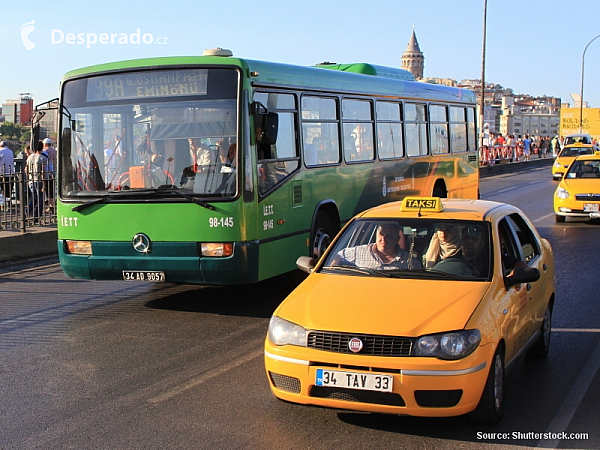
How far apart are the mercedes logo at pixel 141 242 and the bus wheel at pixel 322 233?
235 centimetres

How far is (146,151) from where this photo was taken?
9.03 meters

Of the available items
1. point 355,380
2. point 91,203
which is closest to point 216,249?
point 91,203

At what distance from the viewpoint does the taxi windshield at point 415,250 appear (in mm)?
5996

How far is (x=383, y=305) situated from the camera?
17.7ft

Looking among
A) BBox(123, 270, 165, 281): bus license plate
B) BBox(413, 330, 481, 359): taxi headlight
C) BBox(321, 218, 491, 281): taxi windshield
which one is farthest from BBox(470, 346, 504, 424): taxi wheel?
BBox(123, 270, 165, 281): bus license plate

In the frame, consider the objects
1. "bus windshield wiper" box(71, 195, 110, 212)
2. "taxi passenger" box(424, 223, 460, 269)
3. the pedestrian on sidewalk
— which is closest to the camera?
"taxi passenger" box(424, 223, 460, 269)

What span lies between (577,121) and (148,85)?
59253mm

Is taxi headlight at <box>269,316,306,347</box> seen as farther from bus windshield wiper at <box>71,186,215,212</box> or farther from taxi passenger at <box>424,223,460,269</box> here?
bus windshield wiper at <box>71,186,215,212</box>

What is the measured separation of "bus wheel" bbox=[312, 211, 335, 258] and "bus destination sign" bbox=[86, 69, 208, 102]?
263cm

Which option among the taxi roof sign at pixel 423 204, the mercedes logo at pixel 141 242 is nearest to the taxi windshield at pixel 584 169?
the mercedes logo at pixel 141 242

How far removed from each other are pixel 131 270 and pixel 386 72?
7.16m

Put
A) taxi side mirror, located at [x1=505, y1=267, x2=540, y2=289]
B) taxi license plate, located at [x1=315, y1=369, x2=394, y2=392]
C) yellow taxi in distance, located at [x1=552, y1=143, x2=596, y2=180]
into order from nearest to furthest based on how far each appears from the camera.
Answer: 1. taxi license plate, located at [x1=315, y1=369, x2=394, y2=392]
2. taxi side mirror, located at [x1=505, y1=267, x2=540, y2=289]
3. yellow taxi in distance, located at [x1=552, y1=143, x2=596, y2=180]

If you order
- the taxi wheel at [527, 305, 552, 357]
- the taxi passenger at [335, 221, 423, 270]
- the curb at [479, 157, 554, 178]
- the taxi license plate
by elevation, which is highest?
the taxi passenger at [335, 221, 423, 270]

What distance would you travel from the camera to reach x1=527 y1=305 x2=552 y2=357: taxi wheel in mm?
6836
